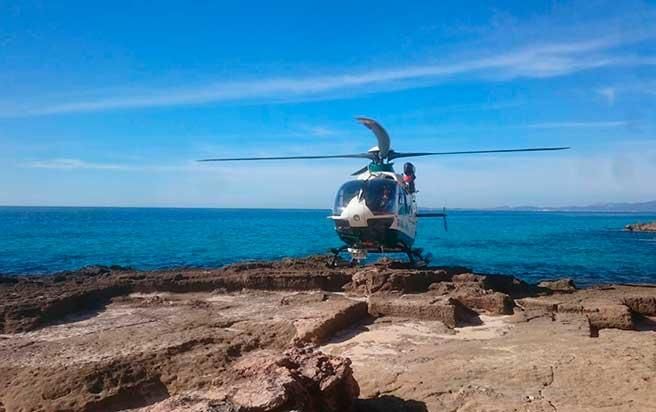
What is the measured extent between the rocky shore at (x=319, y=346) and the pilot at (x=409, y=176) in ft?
17.3

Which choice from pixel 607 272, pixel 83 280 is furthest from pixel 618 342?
pixel 607 272

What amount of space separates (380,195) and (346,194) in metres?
1.16

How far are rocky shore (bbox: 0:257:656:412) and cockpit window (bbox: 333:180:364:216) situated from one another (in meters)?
2.49

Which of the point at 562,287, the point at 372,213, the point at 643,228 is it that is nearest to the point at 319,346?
the point at 372,213

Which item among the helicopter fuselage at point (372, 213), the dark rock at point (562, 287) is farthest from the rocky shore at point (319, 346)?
the helicopter fuselage at point (372, 213)

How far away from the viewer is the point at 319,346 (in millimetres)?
9773

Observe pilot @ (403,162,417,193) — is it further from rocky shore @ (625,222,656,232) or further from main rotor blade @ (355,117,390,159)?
rocky shore @ (625,222,656,232)

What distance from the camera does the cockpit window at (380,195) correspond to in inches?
649

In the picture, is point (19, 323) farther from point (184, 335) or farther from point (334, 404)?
point (334, 404)

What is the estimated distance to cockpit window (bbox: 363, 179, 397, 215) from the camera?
16.5m

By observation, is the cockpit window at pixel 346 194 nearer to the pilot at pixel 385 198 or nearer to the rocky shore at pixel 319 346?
Answer: the pilot at pixel 385 198

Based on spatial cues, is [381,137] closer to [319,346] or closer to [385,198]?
[385,198]

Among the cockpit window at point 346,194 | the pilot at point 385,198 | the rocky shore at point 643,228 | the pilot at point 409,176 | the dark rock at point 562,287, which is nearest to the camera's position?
the dark rock at point 562,287

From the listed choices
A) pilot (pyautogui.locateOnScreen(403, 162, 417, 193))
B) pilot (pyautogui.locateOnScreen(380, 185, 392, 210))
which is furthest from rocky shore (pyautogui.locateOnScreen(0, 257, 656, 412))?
pilot (pyautogui.locateOnScreen(403, 162, 417, 193))
